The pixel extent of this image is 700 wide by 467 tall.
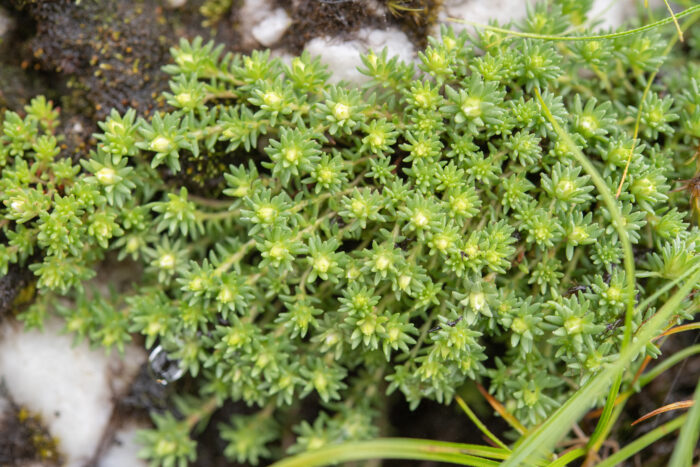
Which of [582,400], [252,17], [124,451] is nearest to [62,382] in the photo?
[124,451]

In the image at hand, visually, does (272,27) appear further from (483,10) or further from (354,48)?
(483,10)

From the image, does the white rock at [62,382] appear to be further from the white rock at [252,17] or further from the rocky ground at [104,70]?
the white rock at [252,17]

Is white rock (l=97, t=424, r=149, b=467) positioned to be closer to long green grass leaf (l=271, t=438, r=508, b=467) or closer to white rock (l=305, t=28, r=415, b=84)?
long green grass leaf (l=271, t=438, r=508, b=467)

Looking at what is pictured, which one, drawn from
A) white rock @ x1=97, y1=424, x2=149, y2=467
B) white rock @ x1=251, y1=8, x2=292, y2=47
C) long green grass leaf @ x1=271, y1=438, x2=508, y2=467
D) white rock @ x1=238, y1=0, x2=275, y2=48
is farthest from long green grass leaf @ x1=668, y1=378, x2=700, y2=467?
white rock @ x1=97, y1=424, x2=149, y2=467

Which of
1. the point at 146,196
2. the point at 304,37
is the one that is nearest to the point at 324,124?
the point at 304,37

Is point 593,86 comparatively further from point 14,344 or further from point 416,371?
point 14,344

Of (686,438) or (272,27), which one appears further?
(272,27)
